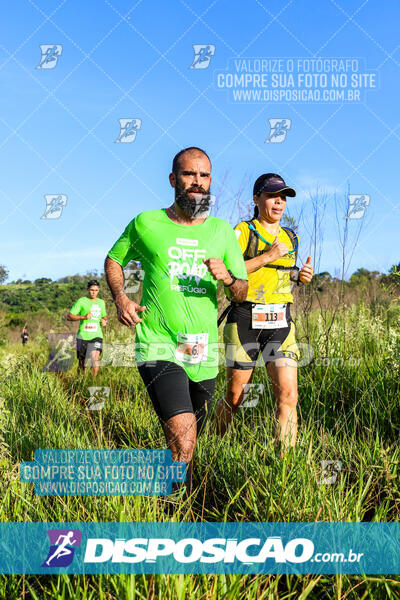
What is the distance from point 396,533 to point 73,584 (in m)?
1.54

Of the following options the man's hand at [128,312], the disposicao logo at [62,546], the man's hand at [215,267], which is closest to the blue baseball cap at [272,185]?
the man's hand at [215,267]

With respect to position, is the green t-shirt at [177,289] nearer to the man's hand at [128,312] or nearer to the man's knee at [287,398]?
the man's hand at [128,312]

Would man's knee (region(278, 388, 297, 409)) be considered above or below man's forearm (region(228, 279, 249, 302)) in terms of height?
below

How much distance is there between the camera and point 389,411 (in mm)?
→ 3795

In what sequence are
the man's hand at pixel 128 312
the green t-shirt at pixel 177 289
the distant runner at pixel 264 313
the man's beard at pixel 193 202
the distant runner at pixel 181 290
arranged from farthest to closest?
the distant runner at pixel 264 313, the man's beard at pixel 193 202, the green t-shirt at pixel 177 289, the distant runner at pixel 181 290, the man's hand at pixel 128 312

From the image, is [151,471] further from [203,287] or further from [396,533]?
[396,533]

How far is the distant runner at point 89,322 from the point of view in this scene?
333 inches

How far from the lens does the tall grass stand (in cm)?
224

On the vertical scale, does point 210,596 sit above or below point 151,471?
below

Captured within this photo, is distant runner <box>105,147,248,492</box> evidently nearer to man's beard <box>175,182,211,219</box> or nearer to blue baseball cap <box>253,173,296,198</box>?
man's beard <box>175,182,211,219</box>

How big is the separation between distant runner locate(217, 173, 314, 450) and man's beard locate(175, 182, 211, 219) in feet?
2.50

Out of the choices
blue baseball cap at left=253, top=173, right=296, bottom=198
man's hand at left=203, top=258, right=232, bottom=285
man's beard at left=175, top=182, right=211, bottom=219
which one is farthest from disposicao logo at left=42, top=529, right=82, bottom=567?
blue baseball cap at left=253, top=173, right=296, bottom=198

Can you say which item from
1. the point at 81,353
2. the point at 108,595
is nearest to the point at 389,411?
the point at 108,595

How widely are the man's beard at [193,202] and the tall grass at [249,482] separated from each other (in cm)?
139
